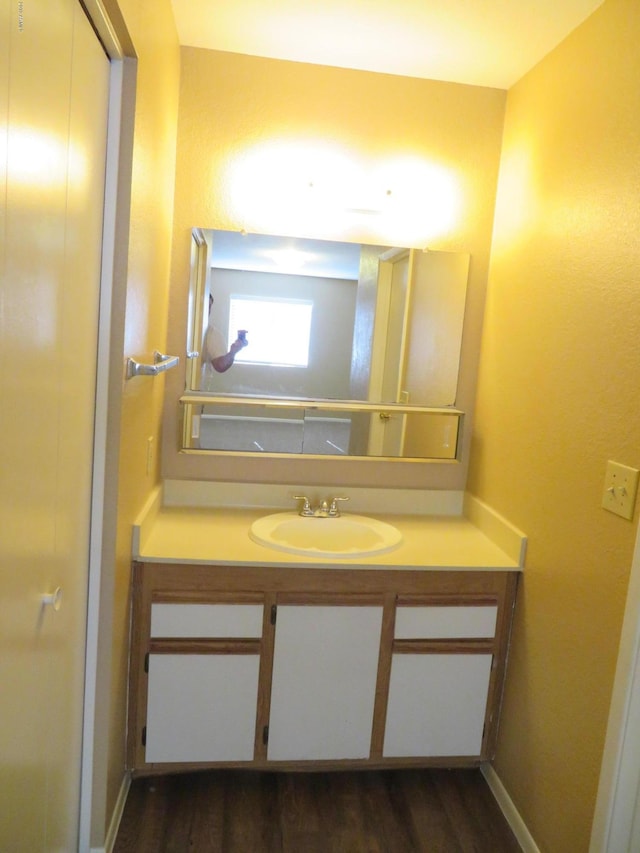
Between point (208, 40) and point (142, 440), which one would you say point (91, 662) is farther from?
point (208, 40)

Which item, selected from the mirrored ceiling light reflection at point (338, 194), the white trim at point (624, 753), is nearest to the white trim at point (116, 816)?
the white trim at point (624, 753)

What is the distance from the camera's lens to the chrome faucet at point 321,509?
7.36ft

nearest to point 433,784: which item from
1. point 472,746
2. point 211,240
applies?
point 472,746

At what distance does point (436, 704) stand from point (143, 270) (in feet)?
5.23

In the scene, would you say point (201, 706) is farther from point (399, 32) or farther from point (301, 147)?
point (399, 32)

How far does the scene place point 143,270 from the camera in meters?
1.69

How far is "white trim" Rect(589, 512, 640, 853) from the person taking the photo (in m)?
1.42

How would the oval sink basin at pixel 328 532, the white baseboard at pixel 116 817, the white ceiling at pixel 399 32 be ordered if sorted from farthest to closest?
the oval sink basin at pixel 328 532
the white ceiling at pixel 399 32
the white baseboard at pixel 116 817

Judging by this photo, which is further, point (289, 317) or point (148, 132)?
point (289, 317)

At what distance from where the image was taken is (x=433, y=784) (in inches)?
82.6

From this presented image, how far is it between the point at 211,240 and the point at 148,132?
61cm

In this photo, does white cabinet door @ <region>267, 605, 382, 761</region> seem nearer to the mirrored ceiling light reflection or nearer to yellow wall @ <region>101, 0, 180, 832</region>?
yellow wall @ <region>101, 0, 180, 832</region>

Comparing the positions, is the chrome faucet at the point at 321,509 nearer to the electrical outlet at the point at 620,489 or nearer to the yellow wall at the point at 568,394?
the yellow wall at the point at 568,394

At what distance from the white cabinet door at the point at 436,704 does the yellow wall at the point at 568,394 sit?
11 cm
